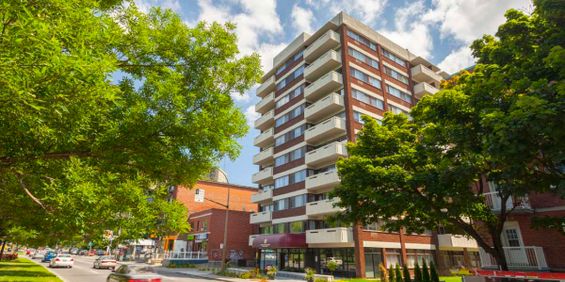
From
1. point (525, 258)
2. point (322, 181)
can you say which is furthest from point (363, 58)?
point (525, 258)

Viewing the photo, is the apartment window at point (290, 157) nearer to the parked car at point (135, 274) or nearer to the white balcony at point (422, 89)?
the white balcony at point (422, 89)

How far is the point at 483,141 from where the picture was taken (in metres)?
9.38

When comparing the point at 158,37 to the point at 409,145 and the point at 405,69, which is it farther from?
the point at 405,69

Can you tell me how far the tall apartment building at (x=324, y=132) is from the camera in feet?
97.5

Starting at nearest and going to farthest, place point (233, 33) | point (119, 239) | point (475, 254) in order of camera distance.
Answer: point (119, 239)
point (233, 33)
point (475, 254)

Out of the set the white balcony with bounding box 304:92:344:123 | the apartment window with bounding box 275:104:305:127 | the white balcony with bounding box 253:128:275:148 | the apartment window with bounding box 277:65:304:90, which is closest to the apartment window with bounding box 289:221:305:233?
the white balcony with bounding box 304:92:344:123

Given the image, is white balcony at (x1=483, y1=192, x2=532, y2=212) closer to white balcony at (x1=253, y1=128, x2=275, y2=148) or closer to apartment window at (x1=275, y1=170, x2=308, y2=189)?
apartment window at (x1=275, y1=170, x2=308, y2=189)

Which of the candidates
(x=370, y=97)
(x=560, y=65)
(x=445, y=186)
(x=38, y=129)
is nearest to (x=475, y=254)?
(x=370, y=97)

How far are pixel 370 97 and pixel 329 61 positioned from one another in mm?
6266

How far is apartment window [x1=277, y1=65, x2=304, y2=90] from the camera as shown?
40.1 meters

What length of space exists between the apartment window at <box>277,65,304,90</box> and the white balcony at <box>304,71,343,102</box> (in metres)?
4.28

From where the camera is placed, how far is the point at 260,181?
42844 mm

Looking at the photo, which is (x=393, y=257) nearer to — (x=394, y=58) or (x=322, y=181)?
(x=322, y=181)

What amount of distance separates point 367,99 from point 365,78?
2827 millimetres
